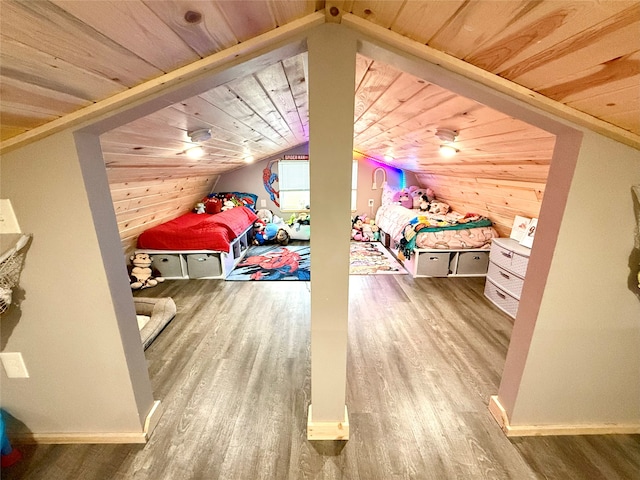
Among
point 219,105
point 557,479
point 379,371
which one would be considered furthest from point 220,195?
point 557,479

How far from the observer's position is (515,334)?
1.42 meters

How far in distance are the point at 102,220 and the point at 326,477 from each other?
155 centimetres

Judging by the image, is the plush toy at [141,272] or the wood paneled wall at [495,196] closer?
the wood paneled wall at [495,196]

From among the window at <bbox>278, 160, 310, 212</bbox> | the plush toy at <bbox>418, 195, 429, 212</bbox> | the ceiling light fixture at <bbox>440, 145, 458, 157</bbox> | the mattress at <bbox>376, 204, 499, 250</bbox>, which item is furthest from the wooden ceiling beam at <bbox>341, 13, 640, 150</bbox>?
the window at <bbox>278, 160, 310, 212</bbox>

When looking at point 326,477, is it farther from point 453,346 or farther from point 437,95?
point 437,95

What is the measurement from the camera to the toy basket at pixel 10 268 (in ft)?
3.46

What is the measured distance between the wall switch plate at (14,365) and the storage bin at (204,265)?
208 centimetres

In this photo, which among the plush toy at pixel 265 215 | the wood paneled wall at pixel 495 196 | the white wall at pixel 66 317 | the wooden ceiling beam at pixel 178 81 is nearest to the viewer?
the wooden ceiling beam at pixel 178 81

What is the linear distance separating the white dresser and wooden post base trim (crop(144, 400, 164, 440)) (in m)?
2.86

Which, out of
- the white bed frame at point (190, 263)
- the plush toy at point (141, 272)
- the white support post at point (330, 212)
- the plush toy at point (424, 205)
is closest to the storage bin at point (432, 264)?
the plush toy at point (424, 205)

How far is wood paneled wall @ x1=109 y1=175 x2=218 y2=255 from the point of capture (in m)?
2.40

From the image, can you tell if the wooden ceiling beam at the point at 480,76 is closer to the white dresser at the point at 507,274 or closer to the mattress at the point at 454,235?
the white dresser at the point at 507,274

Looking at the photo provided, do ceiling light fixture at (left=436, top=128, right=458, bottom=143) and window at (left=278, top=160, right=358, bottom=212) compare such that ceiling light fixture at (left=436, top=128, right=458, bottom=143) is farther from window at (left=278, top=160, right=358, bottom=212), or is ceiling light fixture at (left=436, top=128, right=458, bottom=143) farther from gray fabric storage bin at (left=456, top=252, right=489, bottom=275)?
window at (left=278, top=160, right=358, bottom=212)

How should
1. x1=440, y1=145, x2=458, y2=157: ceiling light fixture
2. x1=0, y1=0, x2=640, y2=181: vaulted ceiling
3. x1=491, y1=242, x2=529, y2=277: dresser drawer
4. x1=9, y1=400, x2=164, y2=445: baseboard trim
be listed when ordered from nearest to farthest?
x1=0, y1=0, x2=640, y2=181: vaulted ceiling < x1=9, y1=400, x2=164, y2=445: baseboard trim < x1=440, y1=145, x2=458, y2=157: ceiling light fixture < x1=491, y1=242, x2=529, y2=277: dresser drawer
